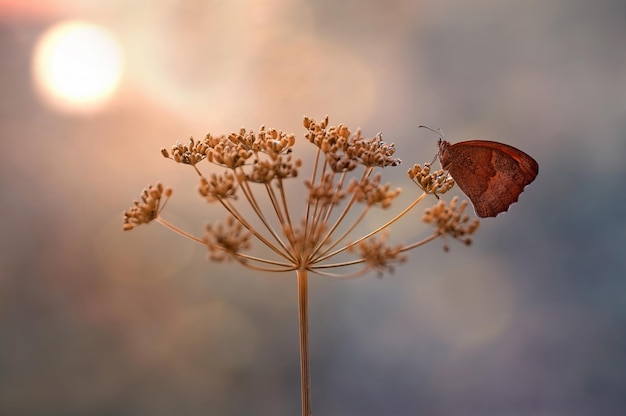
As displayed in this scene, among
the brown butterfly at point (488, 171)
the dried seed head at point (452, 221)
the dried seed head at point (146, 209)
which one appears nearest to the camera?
the dried seed head at point (452, 221)

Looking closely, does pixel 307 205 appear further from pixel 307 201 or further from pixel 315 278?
pixel 315 278

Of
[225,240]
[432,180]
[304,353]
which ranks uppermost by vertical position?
[432,180]

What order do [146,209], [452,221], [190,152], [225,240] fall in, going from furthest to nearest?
1. [190,152]
2. [146,209]
3. [452,221]
4. [225,240]

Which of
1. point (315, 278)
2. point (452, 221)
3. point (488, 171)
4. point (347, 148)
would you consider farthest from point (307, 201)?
point (315, 278)

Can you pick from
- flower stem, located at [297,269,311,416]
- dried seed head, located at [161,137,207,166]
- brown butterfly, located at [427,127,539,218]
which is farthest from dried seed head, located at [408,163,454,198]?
dried seed head, located at [161,137,207,166]

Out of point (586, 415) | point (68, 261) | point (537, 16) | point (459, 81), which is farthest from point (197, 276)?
point (537, 16)

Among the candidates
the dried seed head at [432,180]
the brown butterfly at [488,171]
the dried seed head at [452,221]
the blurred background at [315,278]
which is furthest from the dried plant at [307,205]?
the blurred background at [315,278]

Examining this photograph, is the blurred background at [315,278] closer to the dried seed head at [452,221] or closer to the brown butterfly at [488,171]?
the brown butterfly at [488,171]
